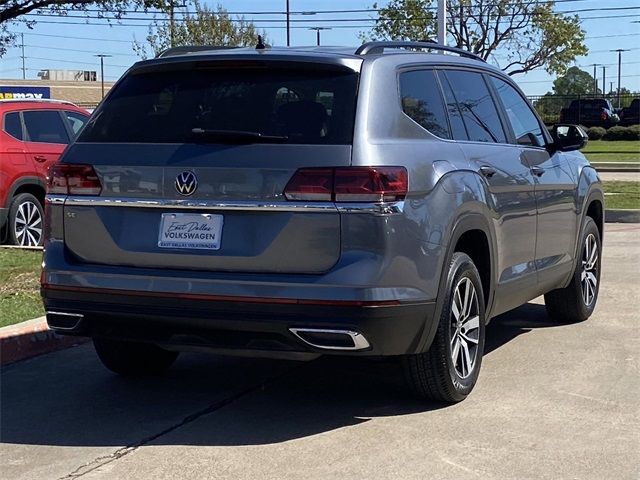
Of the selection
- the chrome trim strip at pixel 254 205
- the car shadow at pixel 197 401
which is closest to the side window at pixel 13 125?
the car shadow at pixel 197 401

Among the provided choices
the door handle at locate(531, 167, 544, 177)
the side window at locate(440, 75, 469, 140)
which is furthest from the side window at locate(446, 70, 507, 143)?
the door handle at locate(531, 167, 544, 177)

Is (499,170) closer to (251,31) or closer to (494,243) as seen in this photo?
(494,243)

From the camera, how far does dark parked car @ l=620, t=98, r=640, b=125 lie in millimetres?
48000

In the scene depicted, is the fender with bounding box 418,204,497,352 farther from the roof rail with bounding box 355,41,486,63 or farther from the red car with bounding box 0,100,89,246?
the red car with bounding box 0,100,89,246

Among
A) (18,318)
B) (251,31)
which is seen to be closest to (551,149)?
(18,318)

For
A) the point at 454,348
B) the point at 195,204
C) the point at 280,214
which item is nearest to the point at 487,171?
the point at 454,348

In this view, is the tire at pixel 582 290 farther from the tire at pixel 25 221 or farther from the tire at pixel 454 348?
the tire at pixel 25 221

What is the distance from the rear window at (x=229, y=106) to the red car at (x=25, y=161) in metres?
6.29

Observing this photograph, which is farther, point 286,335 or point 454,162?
point 454,162

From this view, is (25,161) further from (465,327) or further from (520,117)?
(465,327)

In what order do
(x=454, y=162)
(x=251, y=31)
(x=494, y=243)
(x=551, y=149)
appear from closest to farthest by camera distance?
(x=454, y=162), (x=494, y=243), (x=551, y=149), (x=251, y=31)

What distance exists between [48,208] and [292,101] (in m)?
1.44

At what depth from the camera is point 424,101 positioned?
5.53 m

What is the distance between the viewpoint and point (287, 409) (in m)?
5.43
